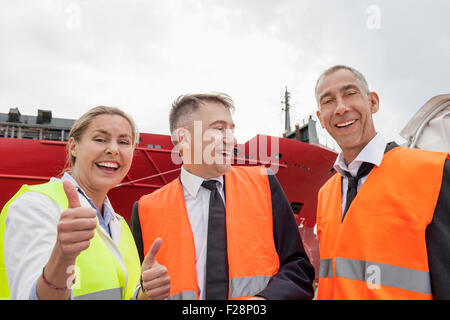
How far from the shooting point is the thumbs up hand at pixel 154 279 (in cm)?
137

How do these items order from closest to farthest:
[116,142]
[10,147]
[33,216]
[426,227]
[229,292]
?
[33,216]
[426,227]
[229,292]
[116,142]
[10,147]

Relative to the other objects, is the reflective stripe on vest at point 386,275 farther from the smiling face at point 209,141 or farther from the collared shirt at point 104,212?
the collared shirt at point 104,212

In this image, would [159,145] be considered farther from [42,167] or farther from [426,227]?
[426,227]

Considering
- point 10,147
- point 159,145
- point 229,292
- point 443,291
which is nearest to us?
point 443,291

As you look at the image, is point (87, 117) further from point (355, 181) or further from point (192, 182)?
point (355, 181)

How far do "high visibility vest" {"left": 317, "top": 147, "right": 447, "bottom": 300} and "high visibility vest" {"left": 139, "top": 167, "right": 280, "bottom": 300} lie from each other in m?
0.42

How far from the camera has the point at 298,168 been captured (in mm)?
9938

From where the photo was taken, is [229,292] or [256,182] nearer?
[229,292]

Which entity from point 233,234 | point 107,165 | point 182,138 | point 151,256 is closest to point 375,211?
point 233,234

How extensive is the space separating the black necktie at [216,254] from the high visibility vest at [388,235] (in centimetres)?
69

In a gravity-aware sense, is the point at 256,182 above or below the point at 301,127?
below

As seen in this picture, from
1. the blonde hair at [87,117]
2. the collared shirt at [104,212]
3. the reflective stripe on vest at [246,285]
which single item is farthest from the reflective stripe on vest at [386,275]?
the blonde hair at [87,117]

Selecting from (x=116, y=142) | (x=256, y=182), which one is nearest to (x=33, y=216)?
(x=116, y=142)
